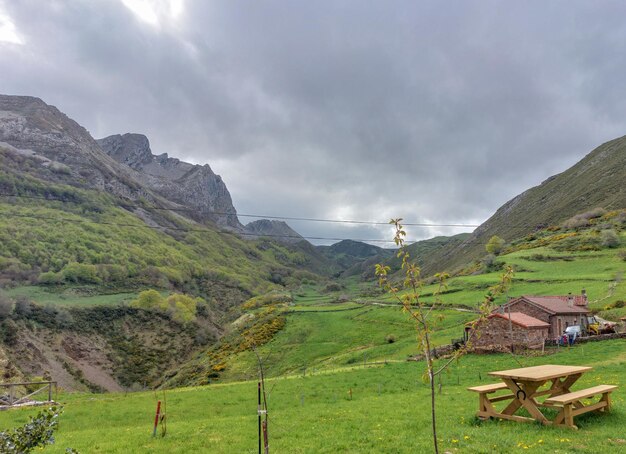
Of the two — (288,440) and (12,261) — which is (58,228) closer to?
(12,261)

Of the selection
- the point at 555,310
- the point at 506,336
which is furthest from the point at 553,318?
the point at 506,336

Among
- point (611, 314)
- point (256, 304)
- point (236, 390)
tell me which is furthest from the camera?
point (256, 304)

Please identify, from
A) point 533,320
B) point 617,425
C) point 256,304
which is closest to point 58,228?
point 256,304

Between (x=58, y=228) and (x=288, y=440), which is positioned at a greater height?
(x=58, y=228)

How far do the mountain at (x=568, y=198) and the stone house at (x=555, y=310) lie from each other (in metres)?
89.0

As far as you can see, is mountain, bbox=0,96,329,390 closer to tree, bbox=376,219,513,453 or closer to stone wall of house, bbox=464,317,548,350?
stone wall of house, bbox=464,317,548,350

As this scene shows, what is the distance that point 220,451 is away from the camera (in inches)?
457

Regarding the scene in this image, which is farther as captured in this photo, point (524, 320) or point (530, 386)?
point (524, 320)

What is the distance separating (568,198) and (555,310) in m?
130

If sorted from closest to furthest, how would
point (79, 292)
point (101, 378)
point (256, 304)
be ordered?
point (101, 378) → point (79, 292) → point (256, 304)

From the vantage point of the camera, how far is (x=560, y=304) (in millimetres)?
40812

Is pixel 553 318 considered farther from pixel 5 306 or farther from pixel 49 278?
pixel 49 278

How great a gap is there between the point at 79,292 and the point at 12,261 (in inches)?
868

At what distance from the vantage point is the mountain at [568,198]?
5044 inches
